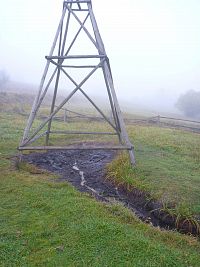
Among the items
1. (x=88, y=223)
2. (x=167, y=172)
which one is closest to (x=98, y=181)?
(x=167, y=172)

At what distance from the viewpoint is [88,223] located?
7723 mm

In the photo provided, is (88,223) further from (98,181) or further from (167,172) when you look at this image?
(167,172)

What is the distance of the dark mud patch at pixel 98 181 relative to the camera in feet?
29.5

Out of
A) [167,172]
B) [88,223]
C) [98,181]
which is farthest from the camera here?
[98,181]

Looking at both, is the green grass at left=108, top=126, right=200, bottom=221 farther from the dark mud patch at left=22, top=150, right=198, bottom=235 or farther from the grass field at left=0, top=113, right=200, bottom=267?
the dark mud patch at left=22, top=150, right=198, bottom=235

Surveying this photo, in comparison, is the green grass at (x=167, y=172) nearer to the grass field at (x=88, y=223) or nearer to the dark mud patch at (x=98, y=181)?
the grass field at (x=88, y=223)

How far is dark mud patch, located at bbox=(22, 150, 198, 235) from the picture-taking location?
29.5 ft

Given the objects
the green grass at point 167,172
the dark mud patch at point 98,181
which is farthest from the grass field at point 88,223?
the dark mud patch at point 98,181

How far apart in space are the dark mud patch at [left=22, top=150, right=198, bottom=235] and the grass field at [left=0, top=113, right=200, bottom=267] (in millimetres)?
351

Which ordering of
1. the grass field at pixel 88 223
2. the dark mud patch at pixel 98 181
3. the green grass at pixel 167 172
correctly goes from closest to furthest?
1. the grass field at pixel 88 223
2. the dark mud patch at pixel 98 181
3. the green grass at pixel 167 172

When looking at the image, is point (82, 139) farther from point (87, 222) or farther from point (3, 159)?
point (87, 222)

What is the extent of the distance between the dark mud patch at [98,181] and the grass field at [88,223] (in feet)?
1.15

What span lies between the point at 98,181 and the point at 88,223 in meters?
4.21

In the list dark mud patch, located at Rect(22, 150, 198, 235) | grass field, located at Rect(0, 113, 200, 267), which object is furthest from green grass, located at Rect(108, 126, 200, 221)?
dark mud patch, located at Rect(22, 150, 198, 235)
